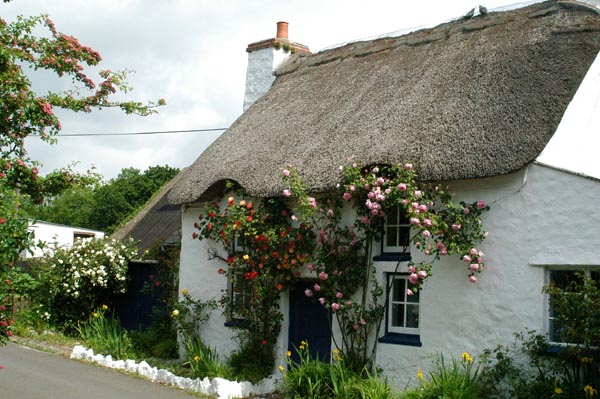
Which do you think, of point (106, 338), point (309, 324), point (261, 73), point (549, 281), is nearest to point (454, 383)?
point (549, 281)

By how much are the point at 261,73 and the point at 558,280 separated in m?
9.79

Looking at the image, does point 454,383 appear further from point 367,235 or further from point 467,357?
point 367,235

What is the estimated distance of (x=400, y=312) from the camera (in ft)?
33.9

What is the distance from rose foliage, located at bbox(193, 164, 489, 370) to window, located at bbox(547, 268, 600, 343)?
925mm

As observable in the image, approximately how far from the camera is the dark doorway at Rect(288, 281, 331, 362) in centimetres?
1127

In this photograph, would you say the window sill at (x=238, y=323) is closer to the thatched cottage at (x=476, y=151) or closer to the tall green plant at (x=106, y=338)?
the thatched cottage at (x=476, y=151)

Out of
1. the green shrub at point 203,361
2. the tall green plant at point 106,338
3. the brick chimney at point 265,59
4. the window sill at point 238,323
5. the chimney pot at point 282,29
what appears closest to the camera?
the green shrub at point 203,361

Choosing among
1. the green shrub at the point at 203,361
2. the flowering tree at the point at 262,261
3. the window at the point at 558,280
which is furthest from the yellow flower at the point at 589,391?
the green shrub at the point at 203,361

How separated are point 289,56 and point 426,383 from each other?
988 centimetres

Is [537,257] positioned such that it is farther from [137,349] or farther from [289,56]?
[289,56]

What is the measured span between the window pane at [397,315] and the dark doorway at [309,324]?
111 centimetres

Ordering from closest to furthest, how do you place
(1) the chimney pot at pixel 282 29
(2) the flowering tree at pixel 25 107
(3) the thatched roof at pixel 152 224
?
(2) the flowering tree at pixel 25 107 < (1) the chimney pot at pixel 282 29 < (3) the thatched roof at pixel 152 224

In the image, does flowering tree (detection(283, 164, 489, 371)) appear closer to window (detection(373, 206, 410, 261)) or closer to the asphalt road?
window (detection(373, 206, 410, 261))

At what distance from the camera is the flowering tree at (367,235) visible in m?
9.18
